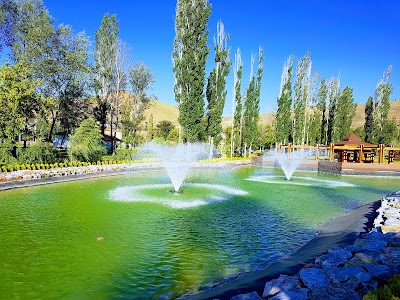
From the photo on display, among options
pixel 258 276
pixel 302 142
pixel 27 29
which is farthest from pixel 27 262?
pixel 302 142

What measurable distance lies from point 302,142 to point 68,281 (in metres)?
43.9

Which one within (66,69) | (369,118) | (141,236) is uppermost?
(66,69)

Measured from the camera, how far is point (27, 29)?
27391 mm

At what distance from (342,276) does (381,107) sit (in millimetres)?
51452

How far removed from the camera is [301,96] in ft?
149

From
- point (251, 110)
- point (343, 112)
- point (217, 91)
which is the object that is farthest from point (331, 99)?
point (217, 91)

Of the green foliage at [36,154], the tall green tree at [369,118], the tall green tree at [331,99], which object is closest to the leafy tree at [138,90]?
the green foliage at [36,154]

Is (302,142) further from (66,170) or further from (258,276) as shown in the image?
(258,276)

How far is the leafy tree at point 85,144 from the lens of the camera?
23.5m

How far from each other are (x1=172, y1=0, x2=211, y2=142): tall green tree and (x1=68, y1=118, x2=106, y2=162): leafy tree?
29.4ft

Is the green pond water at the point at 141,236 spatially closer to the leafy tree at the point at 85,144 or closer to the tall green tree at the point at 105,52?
the leafy tree at the point at 85,144

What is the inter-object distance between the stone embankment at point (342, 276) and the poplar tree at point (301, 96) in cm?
3999

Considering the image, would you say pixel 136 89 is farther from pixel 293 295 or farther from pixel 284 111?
pixel 293 295

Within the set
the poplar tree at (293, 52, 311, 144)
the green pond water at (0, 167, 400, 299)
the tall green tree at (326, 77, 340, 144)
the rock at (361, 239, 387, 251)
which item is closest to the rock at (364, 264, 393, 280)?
the rock at (361, 239, 387, 251)
